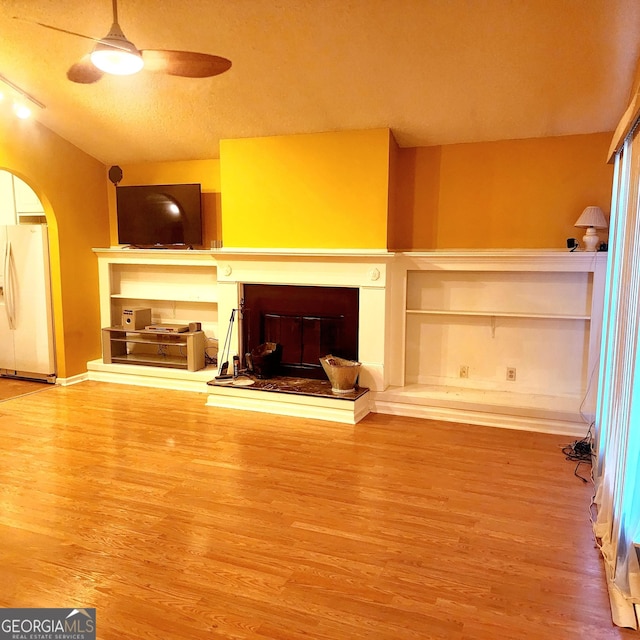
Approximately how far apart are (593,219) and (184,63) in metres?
3.26

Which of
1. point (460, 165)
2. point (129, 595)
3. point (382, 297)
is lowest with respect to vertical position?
point (129, 595)

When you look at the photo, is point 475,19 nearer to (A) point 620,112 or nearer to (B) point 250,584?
(A) point 620,112

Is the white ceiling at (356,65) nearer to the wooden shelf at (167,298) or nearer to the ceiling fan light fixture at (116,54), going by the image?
the ceiling fan light fixture at (116,54)

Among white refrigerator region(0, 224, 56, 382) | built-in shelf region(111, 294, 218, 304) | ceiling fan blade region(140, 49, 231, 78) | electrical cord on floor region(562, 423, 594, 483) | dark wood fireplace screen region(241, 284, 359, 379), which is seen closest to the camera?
ceiling fan blade region(140, 49, 231, 78)

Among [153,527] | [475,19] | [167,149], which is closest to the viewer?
[153,527]

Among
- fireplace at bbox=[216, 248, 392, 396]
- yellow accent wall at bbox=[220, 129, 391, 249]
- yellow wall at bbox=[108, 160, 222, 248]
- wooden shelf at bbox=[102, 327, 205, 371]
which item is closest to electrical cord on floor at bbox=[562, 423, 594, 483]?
fireplace at bbox=[216, 248, 392, 396]

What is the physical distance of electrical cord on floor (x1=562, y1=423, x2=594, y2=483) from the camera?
3.66 meters

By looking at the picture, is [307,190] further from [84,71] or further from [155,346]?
[155,346]

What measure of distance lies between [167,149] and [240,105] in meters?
1.39

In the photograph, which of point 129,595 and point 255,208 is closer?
point 129,595

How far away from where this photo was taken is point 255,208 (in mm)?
4977

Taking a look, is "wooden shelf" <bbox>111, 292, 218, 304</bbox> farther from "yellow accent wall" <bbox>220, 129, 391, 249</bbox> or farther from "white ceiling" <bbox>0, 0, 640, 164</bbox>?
"white ceiling" <bbox>0, 0, 640, 164</bbox>

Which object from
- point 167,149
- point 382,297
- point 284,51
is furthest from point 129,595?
point 167,149

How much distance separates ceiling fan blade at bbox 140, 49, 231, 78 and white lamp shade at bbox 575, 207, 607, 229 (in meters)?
2.99
